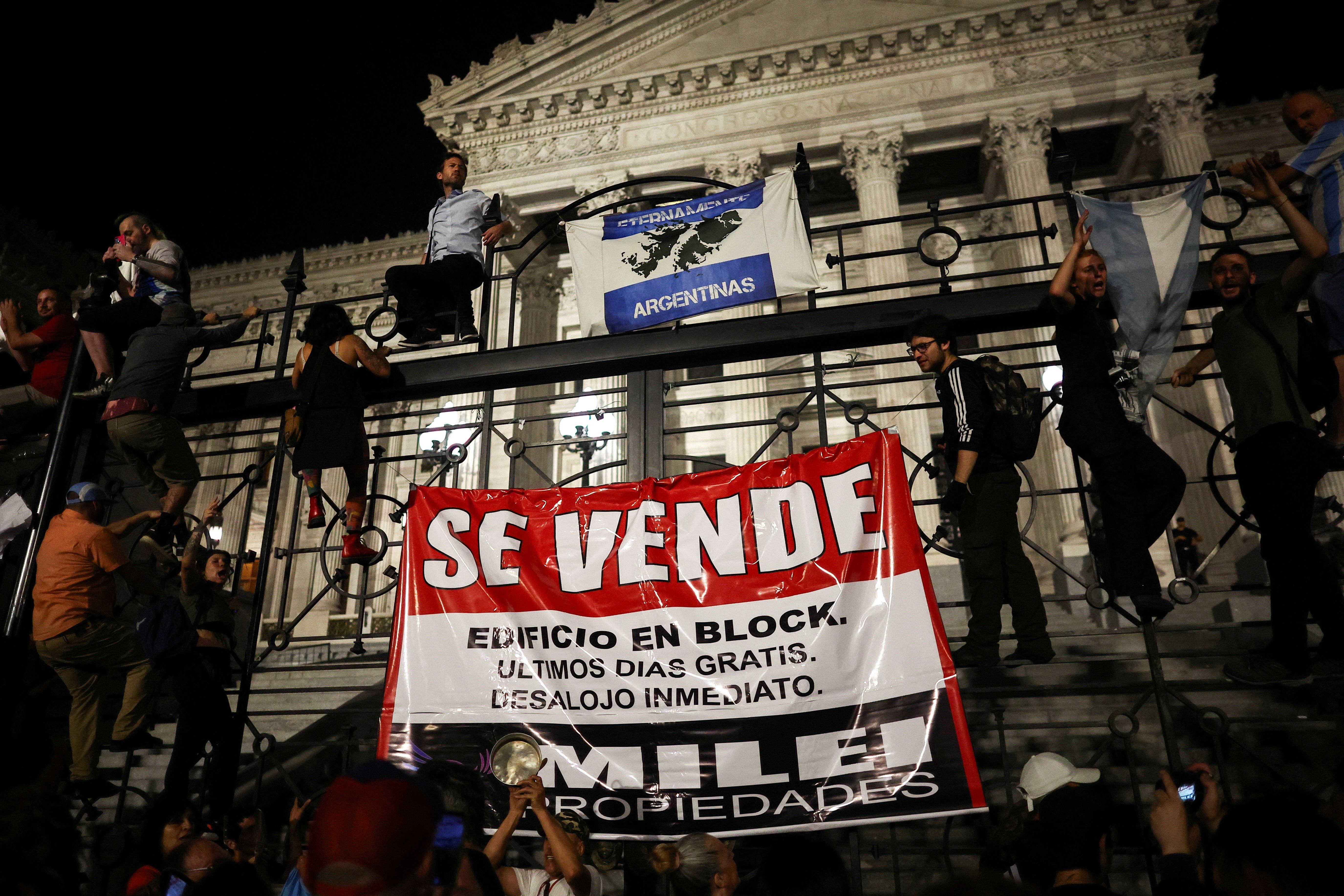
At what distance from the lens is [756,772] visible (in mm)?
3822

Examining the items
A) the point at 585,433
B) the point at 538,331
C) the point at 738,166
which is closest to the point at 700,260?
the point at 585,433

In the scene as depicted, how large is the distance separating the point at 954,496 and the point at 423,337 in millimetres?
4159

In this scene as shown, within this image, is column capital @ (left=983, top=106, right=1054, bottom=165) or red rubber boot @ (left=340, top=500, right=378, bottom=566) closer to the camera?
red rubber boot @ (left=340, top=500, right=378, bottom=566)

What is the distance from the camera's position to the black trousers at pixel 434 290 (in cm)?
618

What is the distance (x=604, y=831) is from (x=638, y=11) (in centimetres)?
2683

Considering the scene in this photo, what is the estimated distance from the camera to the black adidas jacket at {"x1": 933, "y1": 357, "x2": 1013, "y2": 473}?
4652mm

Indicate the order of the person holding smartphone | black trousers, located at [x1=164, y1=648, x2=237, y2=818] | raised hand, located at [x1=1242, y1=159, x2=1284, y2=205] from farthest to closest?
black trousers, located at [x1=164, y1=648, x2=237, y2=818] < raised hand, located at [x1=1242, y1=159, x2=1284, y2=205] < the person holding smartphone

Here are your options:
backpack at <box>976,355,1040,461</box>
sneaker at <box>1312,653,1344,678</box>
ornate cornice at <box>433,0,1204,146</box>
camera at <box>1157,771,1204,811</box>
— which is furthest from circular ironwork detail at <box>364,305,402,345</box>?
ornate cornice at <box>433,0,1204,146</box>

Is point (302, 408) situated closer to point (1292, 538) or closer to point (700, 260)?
point (700, 260)

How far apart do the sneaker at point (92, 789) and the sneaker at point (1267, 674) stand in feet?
22.9

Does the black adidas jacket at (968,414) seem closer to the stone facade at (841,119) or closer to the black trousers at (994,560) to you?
the black trousers at (994,560)

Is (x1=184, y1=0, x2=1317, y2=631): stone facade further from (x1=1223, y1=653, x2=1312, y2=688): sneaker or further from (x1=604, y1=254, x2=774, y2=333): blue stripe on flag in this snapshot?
(x1=1223, y1=653, x2=1312, y2=688): sneaker

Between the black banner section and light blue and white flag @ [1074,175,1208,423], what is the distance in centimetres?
252

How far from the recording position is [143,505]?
917 centimetres
